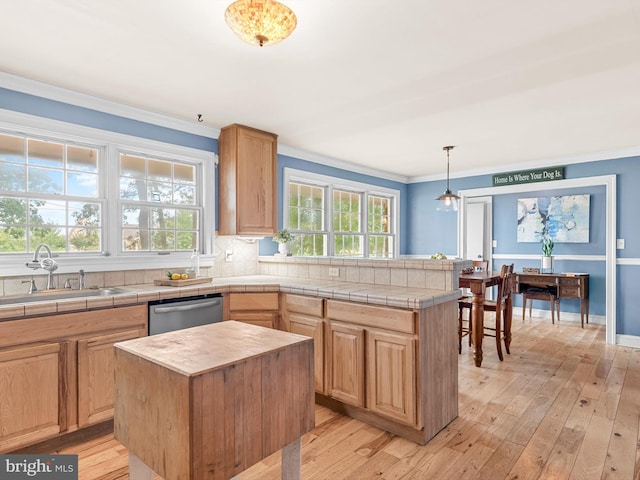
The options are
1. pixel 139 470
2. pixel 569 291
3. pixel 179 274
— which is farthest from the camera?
pixel 569 291

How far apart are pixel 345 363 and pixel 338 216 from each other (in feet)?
10.3

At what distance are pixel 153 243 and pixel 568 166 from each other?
18.0 feet

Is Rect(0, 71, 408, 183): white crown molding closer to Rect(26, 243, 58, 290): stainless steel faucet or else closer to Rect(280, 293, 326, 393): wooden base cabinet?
Rect(26, 243, 58, 290): stainless steel faucet

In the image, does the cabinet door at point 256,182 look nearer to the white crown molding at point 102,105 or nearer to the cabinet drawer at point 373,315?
the white crown molding at point 102,105

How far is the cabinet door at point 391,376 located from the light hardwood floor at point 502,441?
0.20 metres

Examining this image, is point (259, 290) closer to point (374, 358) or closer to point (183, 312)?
point (183, 312)

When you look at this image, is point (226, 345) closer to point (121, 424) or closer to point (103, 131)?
point (121, 424)

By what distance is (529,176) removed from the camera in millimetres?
5637

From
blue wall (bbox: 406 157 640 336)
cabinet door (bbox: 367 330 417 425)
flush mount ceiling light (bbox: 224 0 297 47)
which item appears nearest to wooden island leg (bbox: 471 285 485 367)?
cabinet door (bbox: 367 330 417 425)

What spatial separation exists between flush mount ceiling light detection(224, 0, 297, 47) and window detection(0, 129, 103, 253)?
2.06 metres

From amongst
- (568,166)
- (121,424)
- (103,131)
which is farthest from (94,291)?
(568,166)

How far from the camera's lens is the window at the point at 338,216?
493 centimetres

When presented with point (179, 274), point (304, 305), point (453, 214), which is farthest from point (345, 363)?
point (453, 214)

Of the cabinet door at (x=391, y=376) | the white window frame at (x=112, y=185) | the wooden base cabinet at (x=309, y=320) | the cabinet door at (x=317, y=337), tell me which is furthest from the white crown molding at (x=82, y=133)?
the cabinet door at (x=391, y=376)
